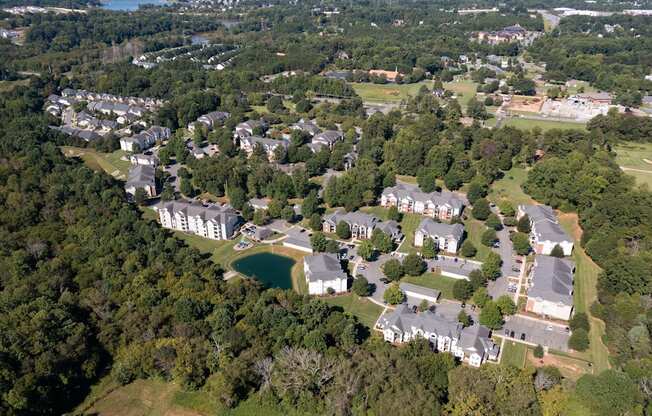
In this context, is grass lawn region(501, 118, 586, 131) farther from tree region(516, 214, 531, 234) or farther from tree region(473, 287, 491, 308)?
tree region(473, 287, 491, 308)

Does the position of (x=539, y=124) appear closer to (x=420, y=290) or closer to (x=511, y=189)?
(x=511, y=189)

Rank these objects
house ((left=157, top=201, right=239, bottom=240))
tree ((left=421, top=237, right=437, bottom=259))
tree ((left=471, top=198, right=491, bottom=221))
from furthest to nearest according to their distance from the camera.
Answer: tree ((left=471, top=198, right=491, bottom=221)) → house ((left=157, top=201, right=239, bottom=240)) → tree ((left=421, top=237, right=437, bottom=259))

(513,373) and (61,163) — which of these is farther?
(61,163)

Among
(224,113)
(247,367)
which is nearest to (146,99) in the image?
(224,113)

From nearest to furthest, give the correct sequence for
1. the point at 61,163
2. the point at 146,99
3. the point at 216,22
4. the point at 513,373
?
1. the point at 513,373
2. the point at 61,163
3. the point at 146,99
4. the point at 216,22

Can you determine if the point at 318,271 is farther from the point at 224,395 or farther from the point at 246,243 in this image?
the point at 224,395

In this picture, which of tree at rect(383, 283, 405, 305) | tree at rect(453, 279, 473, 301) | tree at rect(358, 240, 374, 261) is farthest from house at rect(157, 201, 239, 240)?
tree at rect(453, 279, 473, 301)
